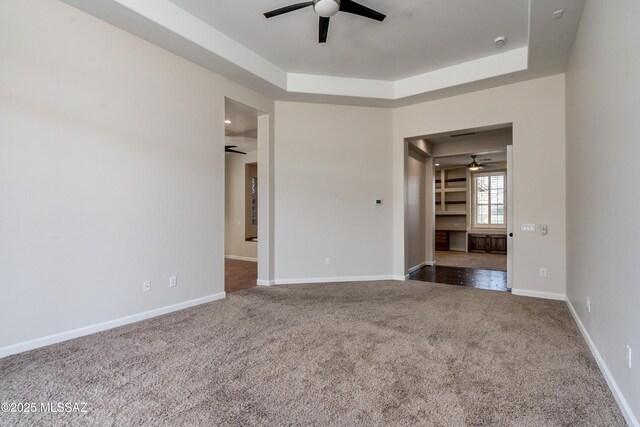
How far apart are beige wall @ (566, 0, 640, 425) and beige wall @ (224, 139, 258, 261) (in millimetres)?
6466

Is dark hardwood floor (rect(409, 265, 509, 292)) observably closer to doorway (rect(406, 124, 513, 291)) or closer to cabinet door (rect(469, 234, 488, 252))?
doorway (rect(406, 124, 513, 291))

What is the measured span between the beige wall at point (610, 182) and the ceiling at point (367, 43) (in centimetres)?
69

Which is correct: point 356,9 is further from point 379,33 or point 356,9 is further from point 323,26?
point 379,33

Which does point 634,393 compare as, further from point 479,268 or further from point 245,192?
point 245,192

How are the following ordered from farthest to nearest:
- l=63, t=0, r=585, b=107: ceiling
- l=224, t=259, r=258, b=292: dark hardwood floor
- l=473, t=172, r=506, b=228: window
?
l=473, t=172, r=506, b=228: window
l=224, t=259, r=258, b=292: dark hardwood floor
l=63, t=0, r=585, b=107: ceiling

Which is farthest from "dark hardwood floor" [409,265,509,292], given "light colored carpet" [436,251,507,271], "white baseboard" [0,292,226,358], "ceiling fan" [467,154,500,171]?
"white baseboard" [0,292,226,358]

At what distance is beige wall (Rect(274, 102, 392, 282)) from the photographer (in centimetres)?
518

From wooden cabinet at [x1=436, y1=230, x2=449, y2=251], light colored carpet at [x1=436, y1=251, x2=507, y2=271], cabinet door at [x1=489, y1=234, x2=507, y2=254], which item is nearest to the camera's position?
light colored carpet at [x1=436, y1=251, x2=507, y2=271]

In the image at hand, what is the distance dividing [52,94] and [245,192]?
17.8ft

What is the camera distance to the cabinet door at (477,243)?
9.70 m

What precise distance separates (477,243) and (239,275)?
751 centimetres

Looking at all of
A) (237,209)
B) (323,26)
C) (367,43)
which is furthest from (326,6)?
(237,209)

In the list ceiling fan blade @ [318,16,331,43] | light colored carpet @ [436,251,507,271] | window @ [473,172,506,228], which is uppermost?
ceiling fan blade @ [318,16,331,43]

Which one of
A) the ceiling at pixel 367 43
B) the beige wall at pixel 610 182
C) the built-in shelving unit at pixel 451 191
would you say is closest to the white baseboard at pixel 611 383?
the beige wall at pixel 610 182
